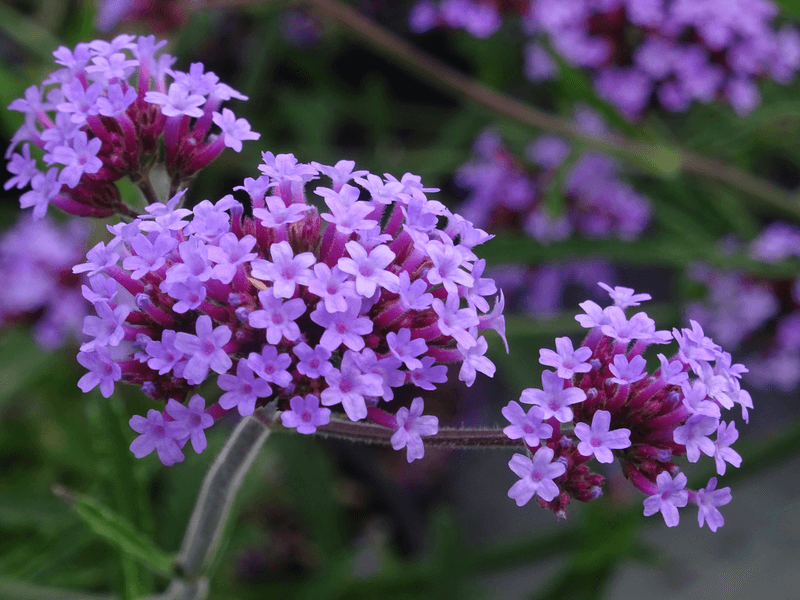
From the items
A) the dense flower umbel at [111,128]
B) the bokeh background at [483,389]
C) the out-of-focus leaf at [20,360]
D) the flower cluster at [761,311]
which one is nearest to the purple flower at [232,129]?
the dense flower umbel at [111,128]

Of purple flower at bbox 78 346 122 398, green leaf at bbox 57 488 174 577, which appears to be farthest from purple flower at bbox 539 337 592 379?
green leaf at bbox 57 488 174 577

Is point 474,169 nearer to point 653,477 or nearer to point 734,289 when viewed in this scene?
point 734,289

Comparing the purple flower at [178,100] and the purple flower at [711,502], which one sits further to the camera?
the purple flower at [178,100]

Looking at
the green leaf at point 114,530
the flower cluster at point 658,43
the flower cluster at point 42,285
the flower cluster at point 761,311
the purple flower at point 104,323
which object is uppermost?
the flower cluster at point 658,43

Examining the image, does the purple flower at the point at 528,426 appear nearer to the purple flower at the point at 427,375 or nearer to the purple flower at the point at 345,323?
the purple flower at the point at 427,375

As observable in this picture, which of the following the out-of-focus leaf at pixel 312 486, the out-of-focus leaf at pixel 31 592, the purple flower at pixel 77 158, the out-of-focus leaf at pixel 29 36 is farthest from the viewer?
the out-of-focus leaf at pixel 312 486

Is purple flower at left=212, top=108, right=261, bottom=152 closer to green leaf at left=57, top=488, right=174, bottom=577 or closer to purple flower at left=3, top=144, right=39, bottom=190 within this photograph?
purple flower at left=3, top=144, right=39, bottom=190
